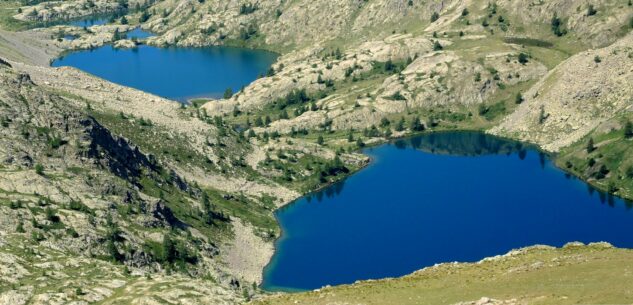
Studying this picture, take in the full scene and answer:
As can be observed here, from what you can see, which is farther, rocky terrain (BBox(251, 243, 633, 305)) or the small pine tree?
the small pine tree

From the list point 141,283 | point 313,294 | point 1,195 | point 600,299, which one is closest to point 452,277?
point 313,294

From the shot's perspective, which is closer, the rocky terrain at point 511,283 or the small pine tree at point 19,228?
the rocky terrain at point 511,283

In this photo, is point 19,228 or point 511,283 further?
point 19,228

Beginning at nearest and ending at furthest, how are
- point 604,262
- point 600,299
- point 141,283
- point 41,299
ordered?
point 600,299 → point 604,262 → point 41,299 → point 141,283

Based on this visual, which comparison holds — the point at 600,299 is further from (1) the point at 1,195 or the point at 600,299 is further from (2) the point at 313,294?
(1) the point at 1,195

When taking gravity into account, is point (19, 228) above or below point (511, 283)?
above

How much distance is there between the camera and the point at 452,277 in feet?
416

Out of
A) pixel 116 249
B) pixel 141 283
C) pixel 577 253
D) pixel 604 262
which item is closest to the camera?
pixel 604 262

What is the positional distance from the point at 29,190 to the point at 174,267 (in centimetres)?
3223

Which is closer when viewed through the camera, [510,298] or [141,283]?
[510,298]

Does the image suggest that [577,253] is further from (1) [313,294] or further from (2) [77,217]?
(2) [77,217]

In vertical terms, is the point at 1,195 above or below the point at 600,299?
above

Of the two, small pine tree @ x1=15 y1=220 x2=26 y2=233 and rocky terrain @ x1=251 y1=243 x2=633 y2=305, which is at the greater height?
small pine tree @ x1=15 y1=220 x2=26 y2=233

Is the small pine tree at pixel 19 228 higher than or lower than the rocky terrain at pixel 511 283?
higher
